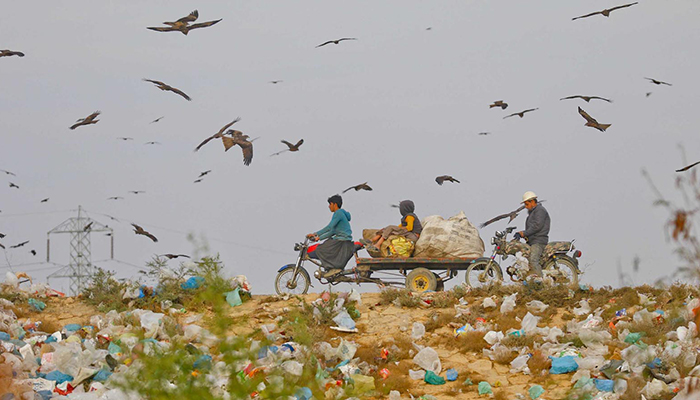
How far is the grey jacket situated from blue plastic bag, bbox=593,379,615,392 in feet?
11.2

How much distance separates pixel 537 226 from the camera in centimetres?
1075

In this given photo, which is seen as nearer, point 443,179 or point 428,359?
point 428,359

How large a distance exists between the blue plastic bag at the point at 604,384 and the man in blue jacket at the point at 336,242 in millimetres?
4518

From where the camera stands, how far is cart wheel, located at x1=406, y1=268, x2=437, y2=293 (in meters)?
11.3

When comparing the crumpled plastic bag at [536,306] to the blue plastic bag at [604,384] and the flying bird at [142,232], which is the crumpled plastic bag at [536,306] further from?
the flying bird at [142,232]

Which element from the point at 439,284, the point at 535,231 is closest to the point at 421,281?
the point at 439,284

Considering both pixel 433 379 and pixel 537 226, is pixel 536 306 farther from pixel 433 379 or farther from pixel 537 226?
pixel 433 379

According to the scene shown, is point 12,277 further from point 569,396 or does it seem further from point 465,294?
point 569,396

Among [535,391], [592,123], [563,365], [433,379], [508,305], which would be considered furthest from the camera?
[592,123]

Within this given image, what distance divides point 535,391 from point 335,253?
14.1 feet

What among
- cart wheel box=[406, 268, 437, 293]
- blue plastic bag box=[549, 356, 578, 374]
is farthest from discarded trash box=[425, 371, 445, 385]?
cart wheel box=[406, 268, 437, 293]

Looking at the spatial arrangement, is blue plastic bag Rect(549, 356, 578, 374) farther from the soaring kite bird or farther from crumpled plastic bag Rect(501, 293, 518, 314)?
the soaring kite bird

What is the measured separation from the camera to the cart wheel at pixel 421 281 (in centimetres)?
1130

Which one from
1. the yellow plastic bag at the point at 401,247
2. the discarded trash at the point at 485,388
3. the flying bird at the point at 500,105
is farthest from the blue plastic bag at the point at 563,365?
the flying bird at the point at 500,105
